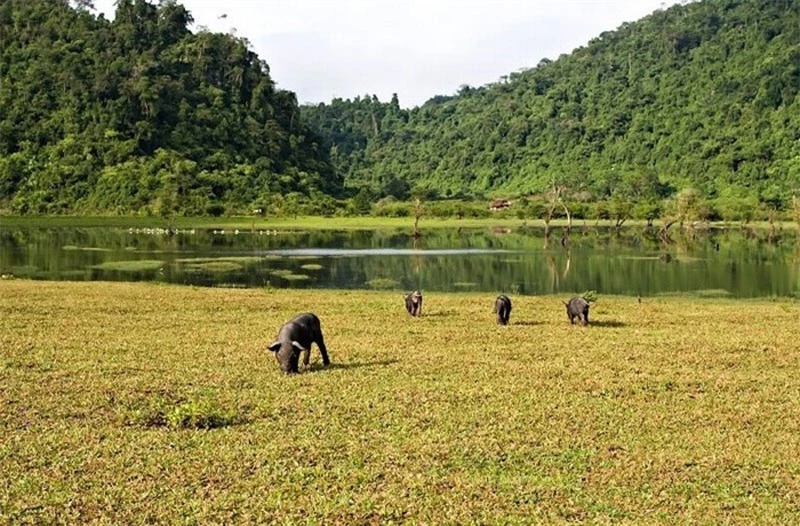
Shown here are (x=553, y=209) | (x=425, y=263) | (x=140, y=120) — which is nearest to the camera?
(x=425, y=263)

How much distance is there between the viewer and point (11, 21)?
164000 mm

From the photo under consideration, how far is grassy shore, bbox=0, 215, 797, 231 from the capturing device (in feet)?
338

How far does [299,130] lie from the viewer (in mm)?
173875

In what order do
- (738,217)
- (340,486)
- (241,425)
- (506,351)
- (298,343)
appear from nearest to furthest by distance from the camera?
(340,486), (241,425), (298,343), (506,351), (738,217)

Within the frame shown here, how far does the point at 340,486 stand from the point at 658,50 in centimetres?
20388

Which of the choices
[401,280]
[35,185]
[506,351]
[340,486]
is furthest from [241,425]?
[35,185]

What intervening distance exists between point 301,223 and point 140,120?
157ft

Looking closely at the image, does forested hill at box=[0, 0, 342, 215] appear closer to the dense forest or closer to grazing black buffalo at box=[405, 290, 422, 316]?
the dense forest

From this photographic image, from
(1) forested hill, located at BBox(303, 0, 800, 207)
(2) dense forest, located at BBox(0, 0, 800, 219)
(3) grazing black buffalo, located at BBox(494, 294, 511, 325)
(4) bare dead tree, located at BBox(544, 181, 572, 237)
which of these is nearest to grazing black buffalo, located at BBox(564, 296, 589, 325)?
(3) grazing black buffalo, located at BBox(494, 294, 511, 325)

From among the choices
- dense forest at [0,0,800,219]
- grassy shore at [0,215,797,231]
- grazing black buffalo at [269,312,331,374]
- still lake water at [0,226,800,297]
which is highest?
dense forest at [0,0,800,219]

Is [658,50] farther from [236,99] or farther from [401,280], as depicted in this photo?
[401,280]

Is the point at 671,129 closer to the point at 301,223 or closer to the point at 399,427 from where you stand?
the point at 301,223

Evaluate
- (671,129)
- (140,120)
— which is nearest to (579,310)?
(140,120)

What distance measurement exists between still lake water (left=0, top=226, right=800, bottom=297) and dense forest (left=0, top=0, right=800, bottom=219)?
3660 cm
